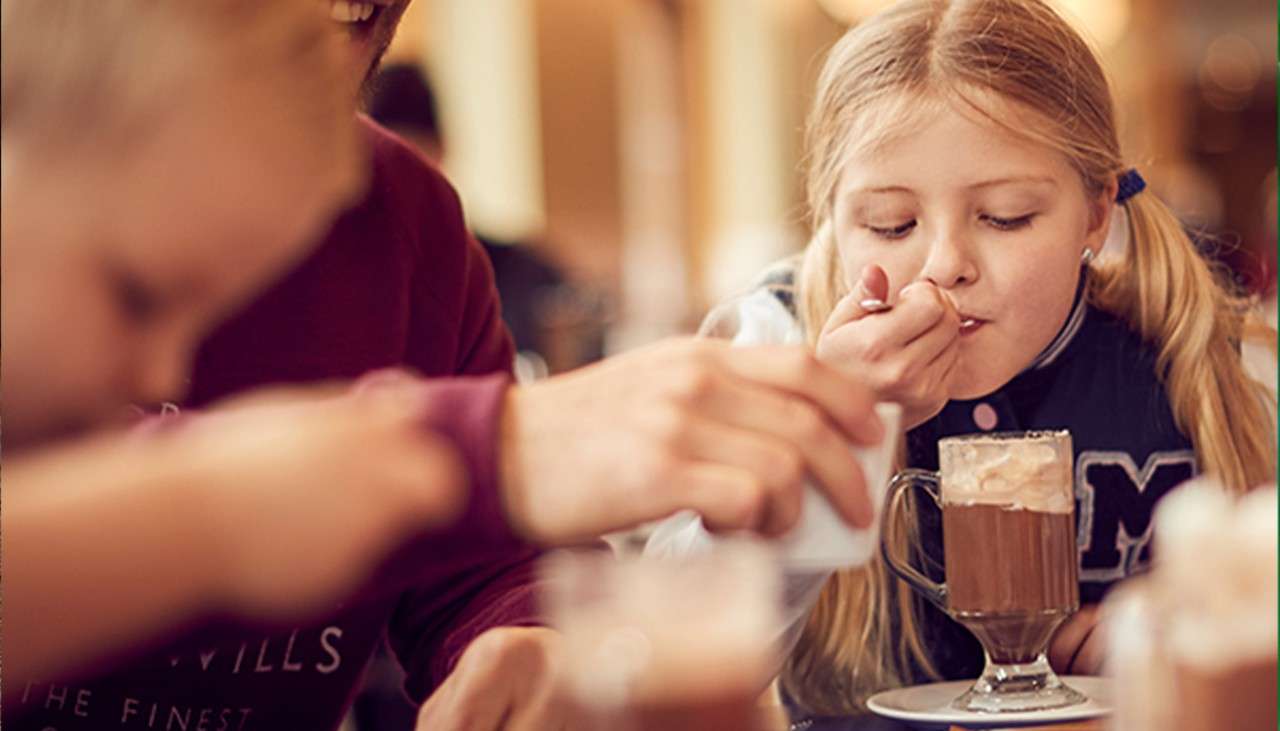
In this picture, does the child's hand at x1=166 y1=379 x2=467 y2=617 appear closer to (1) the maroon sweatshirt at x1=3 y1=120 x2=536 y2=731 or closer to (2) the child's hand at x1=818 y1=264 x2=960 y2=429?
(1) the maroon sweatshirt at x1=3 y1=120 x2=536 y2=731

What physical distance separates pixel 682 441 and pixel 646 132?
7.42m

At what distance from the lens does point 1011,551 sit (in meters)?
0.99

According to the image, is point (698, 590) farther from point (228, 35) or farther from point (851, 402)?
point (228, 35)

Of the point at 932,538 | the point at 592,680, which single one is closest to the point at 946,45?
the point at 932,538

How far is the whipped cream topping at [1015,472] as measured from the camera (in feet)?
3.27

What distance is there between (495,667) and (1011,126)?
1.77 ft

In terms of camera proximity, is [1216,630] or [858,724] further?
[858,724]

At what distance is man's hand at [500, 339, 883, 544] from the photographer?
612 mm

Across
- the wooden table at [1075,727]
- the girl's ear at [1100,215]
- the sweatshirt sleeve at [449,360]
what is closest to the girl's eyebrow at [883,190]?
the girl's ear at [1100,215]

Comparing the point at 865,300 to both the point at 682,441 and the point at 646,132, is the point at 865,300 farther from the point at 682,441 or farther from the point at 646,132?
the point at 646,132

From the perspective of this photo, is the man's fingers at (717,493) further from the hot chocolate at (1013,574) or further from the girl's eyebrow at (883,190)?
the girl's eyebrow at (883,190)

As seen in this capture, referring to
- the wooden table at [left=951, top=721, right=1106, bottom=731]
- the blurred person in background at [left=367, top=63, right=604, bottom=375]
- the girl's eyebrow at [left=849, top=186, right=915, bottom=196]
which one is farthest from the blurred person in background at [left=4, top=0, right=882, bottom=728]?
the blurred person in background at [left=367, top=63, right=604, bottom=375]

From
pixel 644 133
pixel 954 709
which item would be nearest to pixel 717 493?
pixel 954 709

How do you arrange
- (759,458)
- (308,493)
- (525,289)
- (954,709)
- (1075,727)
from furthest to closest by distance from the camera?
(525,289), (954,709), (1075,727), (759,458), (308,493)
